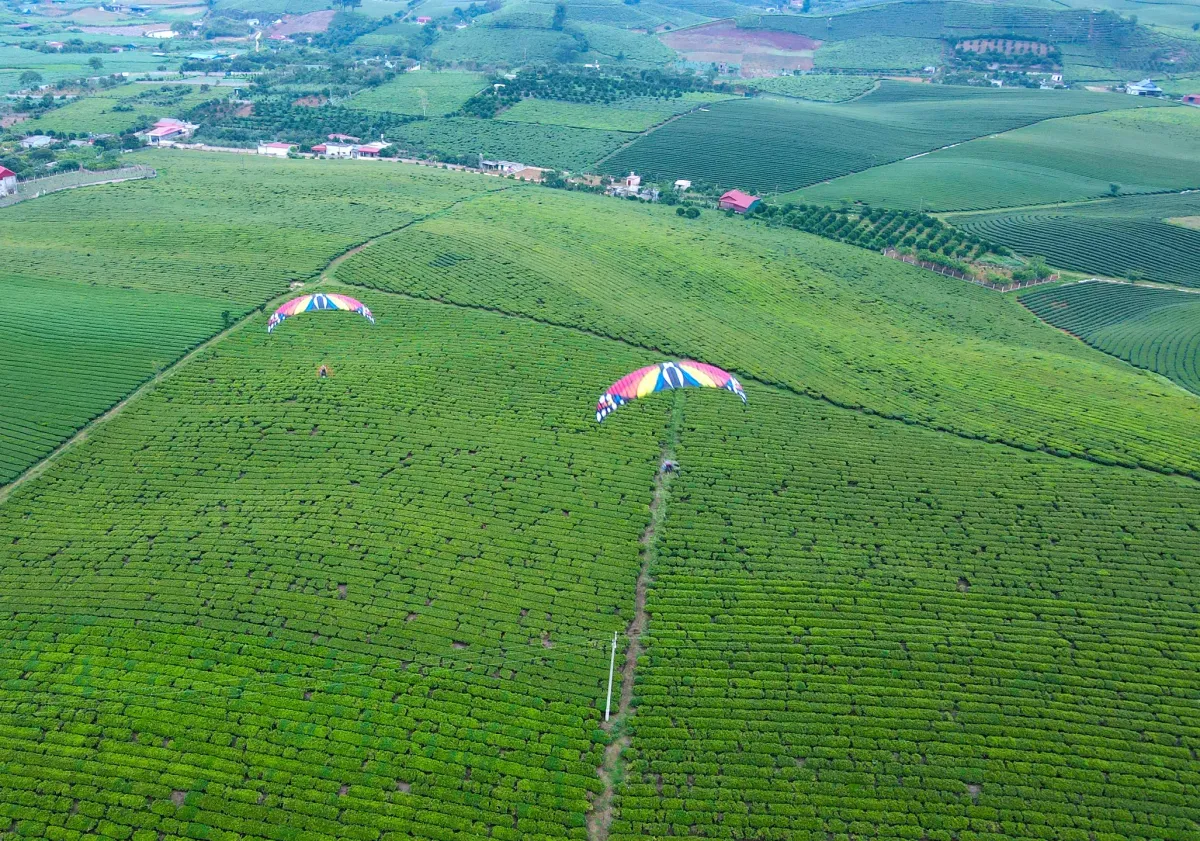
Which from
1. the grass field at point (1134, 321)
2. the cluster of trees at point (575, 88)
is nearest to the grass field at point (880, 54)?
the cluster of trees at point (575, 88)

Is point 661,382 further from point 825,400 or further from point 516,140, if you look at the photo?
point 516,140

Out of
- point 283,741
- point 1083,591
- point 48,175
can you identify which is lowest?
point 283,741

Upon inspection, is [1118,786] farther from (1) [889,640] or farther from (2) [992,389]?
(2) [992,389]

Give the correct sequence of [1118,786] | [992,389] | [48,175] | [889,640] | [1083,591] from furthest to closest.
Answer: [48,175] → [992,389] → [1083,591] → [889,640] → [1118,786]

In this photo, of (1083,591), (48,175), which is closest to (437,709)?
(1083,591)

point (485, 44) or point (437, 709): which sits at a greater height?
point (485, 44)

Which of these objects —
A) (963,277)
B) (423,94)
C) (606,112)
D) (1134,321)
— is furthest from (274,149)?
(1134,321)

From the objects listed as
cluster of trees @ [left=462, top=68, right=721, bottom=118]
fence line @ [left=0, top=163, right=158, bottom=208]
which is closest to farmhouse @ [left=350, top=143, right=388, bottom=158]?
cluster of trees @ [left=462, top=68, right=721, bottom=118]
